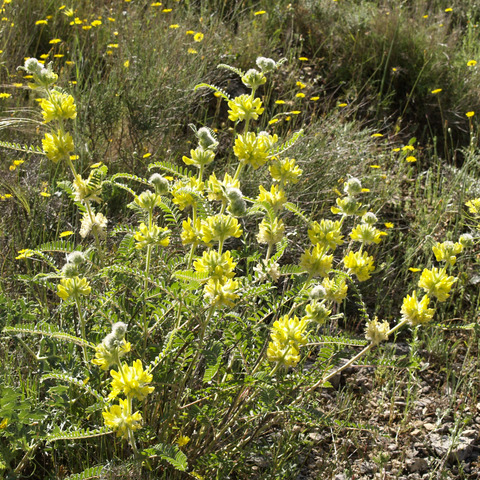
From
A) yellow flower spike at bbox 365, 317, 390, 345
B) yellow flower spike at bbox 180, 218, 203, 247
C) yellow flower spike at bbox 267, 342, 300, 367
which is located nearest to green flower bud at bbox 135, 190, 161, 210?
yellow flower spike at bbox 180, 218, 203, 247

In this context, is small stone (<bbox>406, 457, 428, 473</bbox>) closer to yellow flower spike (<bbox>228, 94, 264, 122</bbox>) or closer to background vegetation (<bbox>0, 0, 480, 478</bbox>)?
background vegetation (<bbox>0, 0, 480, 478</bbox>)

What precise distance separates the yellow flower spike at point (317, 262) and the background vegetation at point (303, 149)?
218mm

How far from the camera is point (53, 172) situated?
289 centimetres

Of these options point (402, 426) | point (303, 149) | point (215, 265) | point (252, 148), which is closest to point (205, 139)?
point (252, 148)

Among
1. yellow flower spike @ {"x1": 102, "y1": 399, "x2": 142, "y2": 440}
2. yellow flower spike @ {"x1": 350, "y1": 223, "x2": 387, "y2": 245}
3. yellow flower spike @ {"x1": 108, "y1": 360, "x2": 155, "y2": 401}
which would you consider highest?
yellow flower spike @ {"x1": 350, "y1": 223, "x2": 387, "y2": 245}

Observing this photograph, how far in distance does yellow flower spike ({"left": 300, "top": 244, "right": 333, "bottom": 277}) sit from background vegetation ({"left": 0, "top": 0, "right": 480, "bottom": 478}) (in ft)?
0.72

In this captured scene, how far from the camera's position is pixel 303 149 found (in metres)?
3.16

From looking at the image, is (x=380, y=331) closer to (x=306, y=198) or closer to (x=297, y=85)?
(x=306, y=198)

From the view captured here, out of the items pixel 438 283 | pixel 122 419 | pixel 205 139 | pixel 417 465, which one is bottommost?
pixel 417 465

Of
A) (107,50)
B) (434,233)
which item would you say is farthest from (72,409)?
(107,50)

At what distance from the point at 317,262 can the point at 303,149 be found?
5.82 ft

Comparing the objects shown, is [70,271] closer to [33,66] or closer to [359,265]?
[33,66]

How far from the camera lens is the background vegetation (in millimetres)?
1809

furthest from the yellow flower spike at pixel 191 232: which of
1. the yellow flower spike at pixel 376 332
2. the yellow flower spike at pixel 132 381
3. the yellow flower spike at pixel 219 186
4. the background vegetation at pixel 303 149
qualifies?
the yellow flower spike at pixel 376 332
